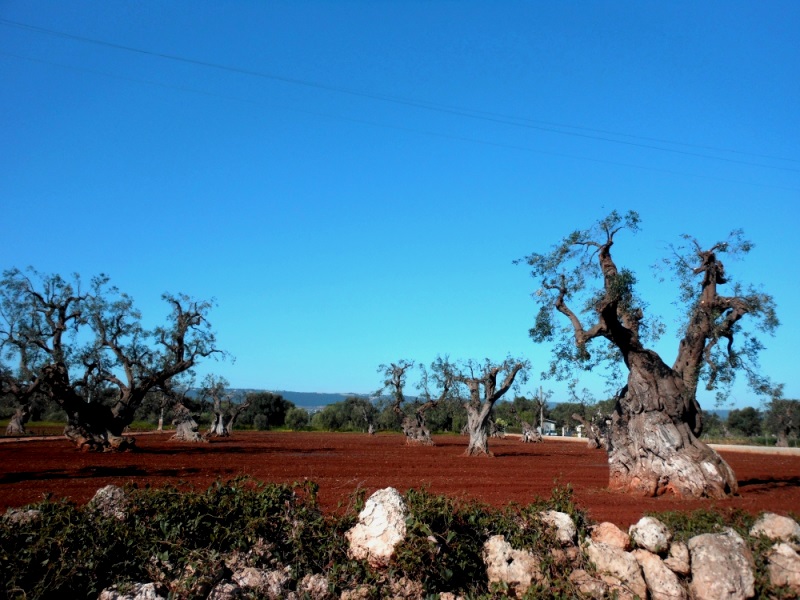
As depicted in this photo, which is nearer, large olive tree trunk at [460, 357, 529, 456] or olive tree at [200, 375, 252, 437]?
large olive tree trunk at [460, 357, 529, 456]

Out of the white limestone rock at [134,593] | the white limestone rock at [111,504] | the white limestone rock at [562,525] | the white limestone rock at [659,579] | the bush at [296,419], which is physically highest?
the white limestone rock at [111,504]

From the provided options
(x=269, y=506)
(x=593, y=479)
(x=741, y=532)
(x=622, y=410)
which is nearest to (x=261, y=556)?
(x=269, y=506)

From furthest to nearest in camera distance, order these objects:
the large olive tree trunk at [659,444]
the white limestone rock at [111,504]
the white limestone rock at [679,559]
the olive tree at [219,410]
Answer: the olive tree at [219,410] → the large olive tree trunk at [659,444] → the white limestone rock at [679,559] → the white limestone rock at [111,504]

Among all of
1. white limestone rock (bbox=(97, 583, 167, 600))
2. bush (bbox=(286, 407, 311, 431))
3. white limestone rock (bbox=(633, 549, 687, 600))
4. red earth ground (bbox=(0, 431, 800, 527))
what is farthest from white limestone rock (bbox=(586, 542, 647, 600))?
bush (bbox=(286, 407, 311, 431))

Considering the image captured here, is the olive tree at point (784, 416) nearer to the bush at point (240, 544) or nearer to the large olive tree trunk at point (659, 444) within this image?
the large olive tree trunk at point (659, 444)

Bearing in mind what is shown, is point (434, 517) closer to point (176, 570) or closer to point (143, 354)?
point (176, 570)

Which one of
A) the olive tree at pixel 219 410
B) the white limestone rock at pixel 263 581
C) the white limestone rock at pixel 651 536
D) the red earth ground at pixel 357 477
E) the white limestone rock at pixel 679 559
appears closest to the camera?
the white limestone rock at pixel 263 581

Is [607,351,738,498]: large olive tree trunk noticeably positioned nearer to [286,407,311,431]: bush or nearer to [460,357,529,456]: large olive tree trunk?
[460,357,529,456]: large olive tree trunk

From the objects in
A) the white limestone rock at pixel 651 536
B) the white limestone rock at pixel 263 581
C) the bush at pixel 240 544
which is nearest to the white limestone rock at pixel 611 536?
the white limestone rock at pixel 651 536

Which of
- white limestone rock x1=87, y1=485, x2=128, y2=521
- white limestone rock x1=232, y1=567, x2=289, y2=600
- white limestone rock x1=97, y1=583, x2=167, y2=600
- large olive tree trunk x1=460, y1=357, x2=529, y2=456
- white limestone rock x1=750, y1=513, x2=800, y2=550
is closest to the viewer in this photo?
white limestone rock x1=97, y1=583, x2=167, y2=600

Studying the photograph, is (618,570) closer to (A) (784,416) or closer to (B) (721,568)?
(B) (721,568)

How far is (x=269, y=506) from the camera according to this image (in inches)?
248

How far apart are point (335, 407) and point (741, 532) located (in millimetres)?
78760

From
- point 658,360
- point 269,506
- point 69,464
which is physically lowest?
point 69,464
